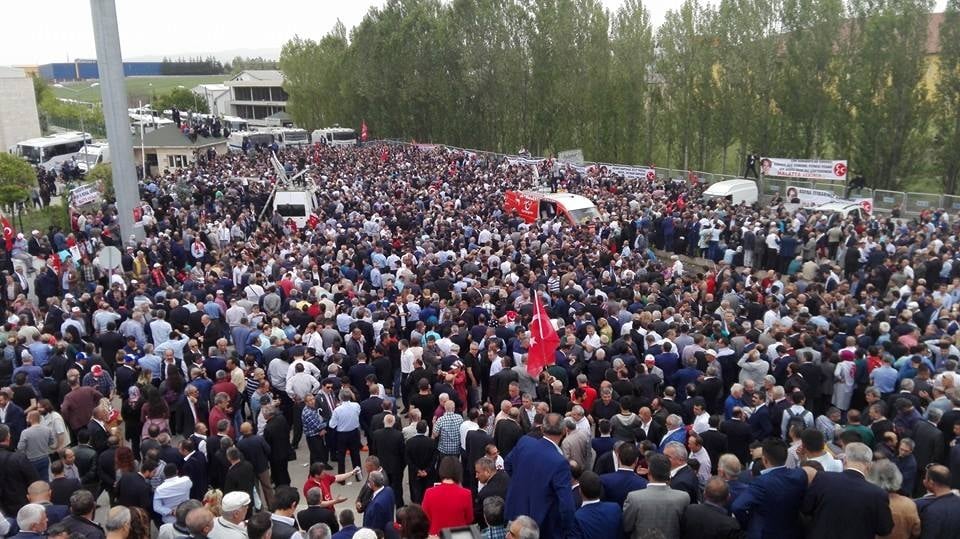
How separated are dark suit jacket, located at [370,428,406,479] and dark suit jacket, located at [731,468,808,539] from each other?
398 cm

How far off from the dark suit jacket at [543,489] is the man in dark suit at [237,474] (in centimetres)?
287

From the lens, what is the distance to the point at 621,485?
20.3ft

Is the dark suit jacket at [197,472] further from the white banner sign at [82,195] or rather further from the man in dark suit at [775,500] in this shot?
the white banner sign at [82,195]

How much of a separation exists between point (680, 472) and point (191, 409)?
622 cm

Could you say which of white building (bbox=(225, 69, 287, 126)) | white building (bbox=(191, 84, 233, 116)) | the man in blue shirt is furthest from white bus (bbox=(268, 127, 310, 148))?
white building (bbox=(191, 84, 233, 116))

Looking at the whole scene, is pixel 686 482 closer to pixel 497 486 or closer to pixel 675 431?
pixel 675 431

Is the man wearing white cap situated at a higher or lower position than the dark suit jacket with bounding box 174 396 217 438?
higher

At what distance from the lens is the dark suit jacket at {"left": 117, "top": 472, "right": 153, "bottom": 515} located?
7.06 meters

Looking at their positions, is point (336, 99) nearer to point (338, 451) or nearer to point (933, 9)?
point (933, 9)

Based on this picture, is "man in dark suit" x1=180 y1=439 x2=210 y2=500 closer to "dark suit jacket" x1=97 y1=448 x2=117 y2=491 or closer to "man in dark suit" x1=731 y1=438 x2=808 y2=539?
"dark suit jacket" x1=97 y1=448 x2=117 y2=491

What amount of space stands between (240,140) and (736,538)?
48.8 metres

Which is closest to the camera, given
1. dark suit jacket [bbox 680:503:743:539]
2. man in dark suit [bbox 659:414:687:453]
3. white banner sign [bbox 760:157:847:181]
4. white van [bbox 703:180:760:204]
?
dark suit jacket [bbox 680:503:743:539]

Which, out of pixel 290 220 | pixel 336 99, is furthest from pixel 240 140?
pixel 290 220

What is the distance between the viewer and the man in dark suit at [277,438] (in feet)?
28.3
